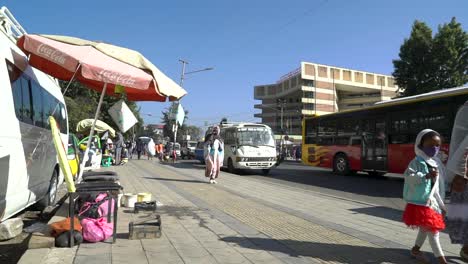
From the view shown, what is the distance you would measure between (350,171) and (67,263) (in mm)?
17125

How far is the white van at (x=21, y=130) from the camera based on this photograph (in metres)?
5.63

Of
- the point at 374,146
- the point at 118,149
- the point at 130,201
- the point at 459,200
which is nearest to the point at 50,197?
the point at 130,201

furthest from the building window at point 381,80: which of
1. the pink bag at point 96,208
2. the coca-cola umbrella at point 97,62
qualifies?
the pink bag at point 96,208

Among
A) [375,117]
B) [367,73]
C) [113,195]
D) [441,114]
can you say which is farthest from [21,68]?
[367,73]

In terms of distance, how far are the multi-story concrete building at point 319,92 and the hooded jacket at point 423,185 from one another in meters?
90.8

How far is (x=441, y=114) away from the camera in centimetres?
1474

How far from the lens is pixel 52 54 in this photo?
6.92m

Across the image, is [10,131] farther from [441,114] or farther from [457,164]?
[441,114]

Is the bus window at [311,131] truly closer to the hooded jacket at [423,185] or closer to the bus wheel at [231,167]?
the bus wheel at [231,167]

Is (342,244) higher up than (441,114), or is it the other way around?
(441,114)

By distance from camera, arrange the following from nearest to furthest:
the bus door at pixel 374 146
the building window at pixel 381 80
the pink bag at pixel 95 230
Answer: the pink bag at pixel 95 230
the bus door at pixel 374 146
the building window at pixel 381 80

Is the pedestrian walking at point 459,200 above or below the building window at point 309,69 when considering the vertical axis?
below

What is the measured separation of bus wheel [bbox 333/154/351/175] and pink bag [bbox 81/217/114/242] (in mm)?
15817

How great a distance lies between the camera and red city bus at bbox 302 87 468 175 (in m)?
14.7
